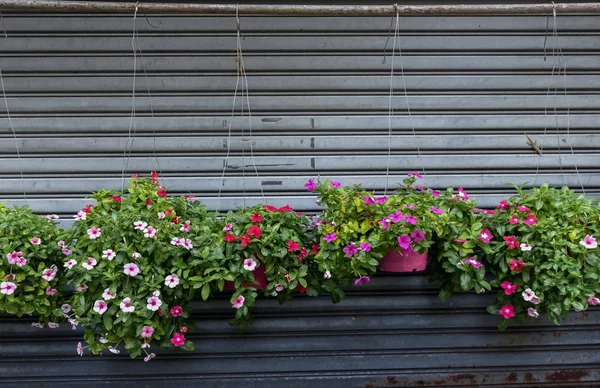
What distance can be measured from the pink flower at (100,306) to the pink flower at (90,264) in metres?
0.20

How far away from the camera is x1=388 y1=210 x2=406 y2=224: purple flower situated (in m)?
3.10

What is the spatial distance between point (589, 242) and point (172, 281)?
2397mm

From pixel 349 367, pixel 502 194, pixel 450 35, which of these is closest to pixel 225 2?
pixel 450 35

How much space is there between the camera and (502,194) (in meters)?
3.99

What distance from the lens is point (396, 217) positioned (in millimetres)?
3105

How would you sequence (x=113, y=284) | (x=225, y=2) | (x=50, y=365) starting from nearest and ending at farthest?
1. (x=113, y=284)
2. (x=50, y=365)
3. (x=225, y=2)

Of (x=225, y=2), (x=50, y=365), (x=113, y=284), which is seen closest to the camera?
(x=113, y=284)

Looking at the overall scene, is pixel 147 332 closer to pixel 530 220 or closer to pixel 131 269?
pixel 131 269

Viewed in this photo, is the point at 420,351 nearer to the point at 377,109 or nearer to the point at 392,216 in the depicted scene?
the point at 392,216

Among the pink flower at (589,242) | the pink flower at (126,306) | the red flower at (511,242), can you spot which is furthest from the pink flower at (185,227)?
the pink flower at (589,242)

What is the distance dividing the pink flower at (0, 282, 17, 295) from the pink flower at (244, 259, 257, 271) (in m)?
1.32

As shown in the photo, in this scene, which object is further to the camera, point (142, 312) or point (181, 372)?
point (181, 372)

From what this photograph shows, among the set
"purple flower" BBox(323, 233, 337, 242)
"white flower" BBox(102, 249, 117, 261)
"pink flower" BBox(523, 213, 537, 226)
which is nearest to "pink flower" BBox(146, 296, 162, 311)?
"white flower" BBox(102, 249, 117, 261)

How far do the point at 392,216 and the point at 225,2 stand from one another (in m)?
2.12
